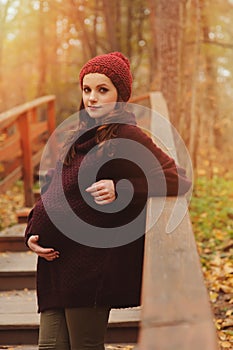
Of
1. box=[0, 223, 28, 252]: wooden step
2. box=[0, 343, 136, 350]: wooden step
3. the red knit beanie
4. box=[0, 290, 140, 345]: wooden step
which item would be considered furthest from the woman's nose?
box=[0, 223, 28, 252]: wooden step

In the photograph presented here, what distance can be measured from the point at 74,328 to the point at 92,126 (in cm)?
85

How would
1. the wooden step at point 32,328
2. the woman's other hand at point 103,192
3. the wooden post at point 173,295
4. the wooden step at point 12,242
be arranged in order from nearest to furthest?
1. the wooden post at point 173,295
2. the woman's other hand at point 103,192
3. the wooden step at point 32,328
4. the wooden step at point 12,242

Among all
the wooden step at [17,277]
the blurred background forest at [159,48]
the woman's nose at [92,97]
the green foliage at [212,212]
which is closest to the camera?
the woman's nose at [92,97]

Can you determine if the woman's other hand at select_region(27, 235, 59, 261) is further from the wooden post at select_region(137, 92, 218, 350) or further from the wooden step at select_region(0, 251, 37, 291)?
the wooden step at select_region(0, 251, 37, 291)

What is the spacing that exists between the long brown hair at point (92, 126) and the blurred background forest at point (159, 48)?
542 cm

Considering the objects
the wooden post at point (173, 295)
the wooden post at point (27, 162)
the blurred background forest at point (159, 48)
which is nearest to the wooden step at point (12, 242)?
the wooden post at point (27, 162)

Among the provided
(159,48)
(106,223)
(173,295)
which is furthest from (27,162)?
(173,295)

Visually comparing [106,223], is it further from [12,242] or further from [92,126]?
[12,242]

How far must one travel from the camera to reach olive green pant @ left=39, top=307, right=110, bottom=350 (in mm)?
2547

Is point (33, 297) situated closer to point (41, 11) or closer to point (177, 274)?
point (177, 274)

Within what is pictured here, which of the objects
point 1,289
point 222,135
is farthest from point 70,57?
point 1,289

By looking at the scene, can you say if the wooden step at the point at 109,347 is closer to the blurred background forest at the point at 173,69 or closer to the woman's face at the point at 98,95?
the blurred background forest at the point at 173,69

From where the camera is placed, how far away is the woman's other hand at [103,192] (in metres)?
2.49

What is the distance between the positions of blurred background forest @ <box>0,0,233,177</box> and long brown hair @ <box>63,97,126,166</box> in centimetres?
542
